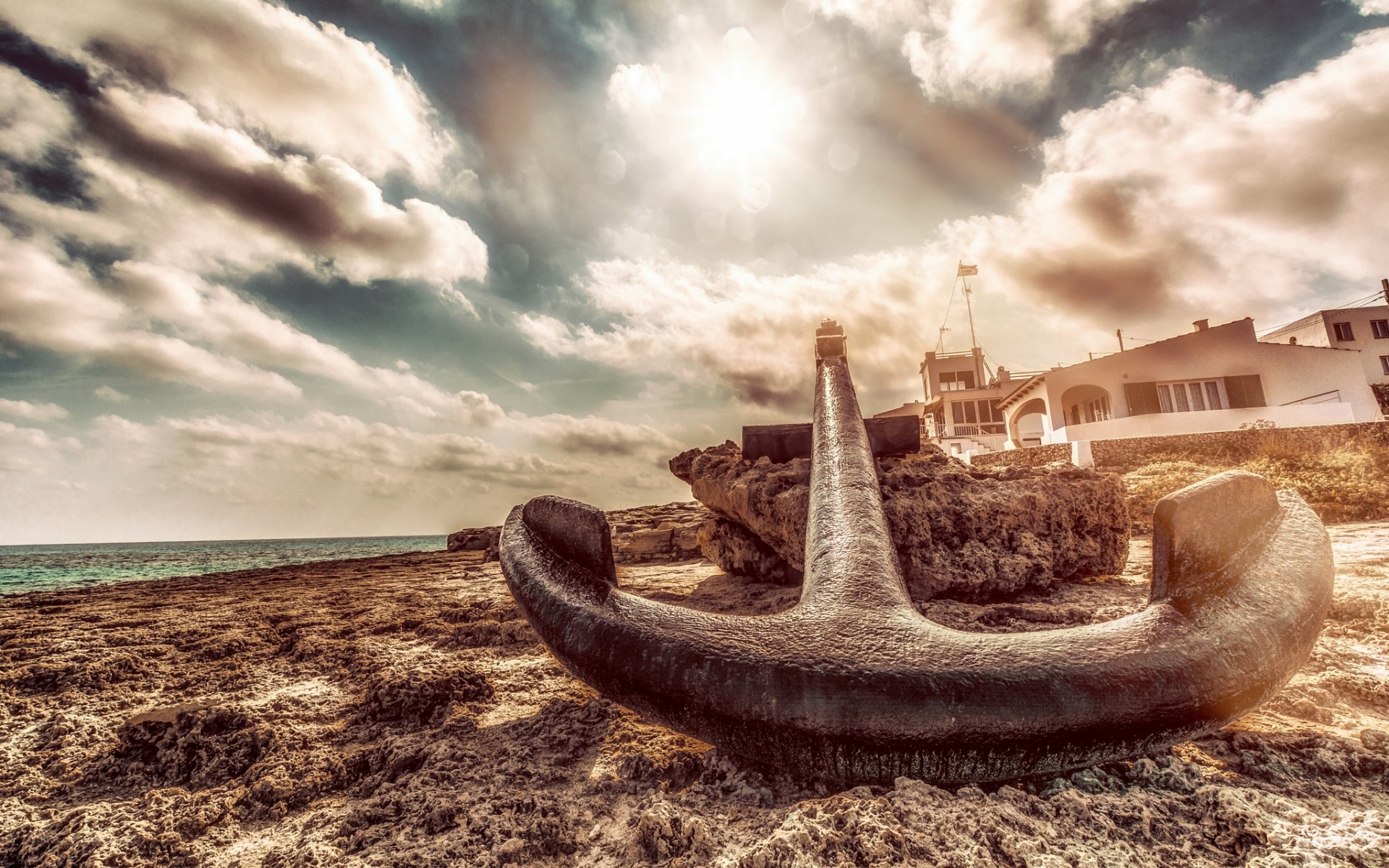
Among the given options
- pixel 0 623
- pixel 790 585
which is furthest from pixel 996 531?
pixel 0 623

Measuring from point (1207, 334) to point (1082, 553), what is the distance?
20070 millimetres

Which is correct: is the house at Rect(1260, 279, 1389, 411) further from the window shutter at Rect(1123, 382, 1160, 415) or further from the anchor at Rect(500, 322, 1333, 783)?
the anchor at Rect(500, 322, 1333, 783)

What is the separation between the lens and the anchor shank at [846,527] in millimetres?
1508

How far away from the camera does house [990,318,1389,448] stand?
636 inches

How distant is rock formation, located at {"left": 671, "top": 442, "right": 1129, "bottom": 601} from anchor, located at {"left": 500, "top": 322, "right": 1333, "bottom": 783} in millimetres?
1392

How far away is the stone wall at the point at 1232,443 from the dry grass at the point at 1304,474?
52 millimetres

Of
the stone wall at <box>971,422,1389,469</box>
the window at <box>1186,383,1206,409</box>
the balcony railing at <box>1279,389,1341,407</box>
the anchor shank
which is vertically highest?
the window at <box>1186,383,1206,409</box>

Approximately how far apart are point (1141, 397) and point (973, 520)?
19.4 meters

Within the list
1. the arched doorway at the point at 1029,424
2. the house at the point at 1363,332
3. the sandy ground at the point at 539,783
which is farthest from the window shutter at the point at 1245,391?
the sandy ground at the point at 539,783

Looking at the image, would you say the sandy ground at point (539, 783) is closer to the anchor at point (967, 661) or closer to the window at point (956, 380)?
the anchor at point (967, 661)

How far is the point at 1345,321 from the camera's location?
27484 mm

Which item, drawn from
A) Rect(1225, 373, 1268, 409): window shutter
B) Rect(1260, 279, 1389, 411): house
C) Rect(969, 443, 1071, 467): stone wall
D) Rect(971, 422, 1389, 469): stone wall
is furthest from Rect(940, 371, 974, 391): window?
Rect(971, 422, 1389, 469): stone wall

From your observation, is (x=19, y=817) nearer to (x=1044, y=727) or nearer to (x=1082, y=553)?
(x=1044, y=727)

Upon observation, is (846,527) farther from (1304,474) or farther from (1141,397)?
(1141,397)
